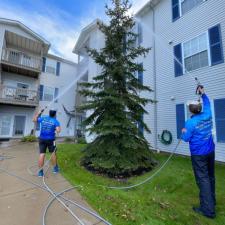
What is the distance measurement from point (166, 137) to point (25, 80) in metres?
13.8

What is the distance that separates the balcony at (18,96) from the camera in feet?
45.0

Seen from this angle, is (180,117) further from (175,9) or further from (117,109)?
(175,9)

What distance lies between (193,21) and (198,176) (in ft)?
27.8

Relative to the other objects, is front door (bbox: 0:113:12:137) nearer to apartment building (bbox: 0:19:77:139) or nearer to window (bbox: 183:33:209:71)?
apartment building (bbox: 0:19:77:139)

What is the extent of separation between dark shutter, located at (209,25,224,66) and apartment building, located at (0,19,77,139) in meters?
13.7

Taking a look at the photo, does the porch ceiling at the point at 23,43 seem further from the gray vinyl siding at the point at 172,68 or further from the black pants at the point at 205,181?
the black pants at the point at 205,181

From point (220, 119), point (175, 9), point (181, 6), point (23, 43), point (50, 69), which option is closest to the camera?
point (220, 119)

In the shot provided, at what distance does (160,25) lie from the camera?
10.8 metres

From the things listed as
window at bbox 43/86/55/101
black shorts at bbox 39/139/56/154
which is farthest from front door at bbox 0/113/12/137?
black shorts at bbox 39/139/56/154

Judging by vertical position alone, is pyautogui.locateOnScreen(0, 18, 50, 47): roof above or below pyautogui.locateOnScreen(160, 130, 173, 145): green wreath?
above

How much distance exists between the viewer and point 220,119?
7.25 m

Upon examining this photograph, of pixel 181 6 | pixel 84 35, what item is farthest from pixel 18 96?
pixel 181 6

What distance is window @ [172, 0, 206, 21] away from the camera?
29.1 ft

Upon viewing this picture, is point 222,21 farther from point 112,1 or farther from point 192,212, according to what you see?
point 192,212
